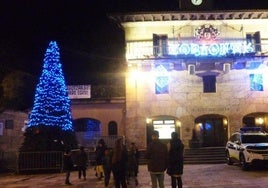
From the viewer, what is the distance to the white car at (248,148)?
19094 mm

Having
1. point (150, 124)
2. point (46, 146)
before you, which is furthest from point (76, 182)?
point (150, 124)

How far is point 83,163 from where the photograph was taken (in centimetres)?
1864

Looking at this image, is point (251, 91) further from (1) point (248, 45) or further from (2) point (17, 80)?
(2) point (17, 80)

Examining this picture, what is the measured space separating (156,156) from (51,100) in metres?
15.6

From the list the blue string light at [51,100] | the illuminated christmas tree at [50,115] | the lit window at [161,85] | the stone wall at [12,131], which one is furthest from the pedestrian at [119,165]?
the stone wall at [12,131]

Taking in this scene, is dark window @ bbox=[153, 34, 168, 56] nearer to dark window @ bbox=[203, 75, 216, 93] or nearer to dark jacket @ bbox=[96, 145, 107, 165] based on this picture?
dark window @ bbox=[203, 75, 216, 93]

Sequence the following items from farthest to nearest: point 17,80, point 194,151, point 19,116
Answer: point 19,116, point 17,80, point 194,151

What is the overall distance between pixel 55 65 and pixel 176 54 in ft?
31.4

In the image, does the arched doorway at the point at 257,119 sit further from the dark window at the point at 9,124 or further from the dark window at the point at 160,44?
the dark window at the point at 9,124

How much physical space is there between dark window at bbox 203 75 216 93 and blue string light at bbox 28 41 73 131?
37.7 ft

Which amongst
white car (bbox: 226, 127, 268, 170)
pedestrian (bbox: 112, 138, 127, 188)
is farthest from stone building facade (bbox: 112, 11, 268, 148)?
pedestrian (bbox: 112, 138, 127, 188)

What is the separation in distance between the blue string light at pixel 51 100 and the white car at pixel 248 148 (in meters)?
10.2

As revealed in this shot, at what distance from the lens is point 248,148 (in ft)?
64.0

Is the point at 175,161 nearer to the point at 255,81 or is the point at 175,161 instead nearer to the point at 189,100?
the point at 189,100
